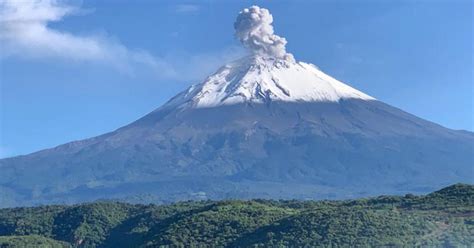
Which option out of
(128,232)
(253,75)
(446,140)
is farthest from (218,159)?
(128,232)

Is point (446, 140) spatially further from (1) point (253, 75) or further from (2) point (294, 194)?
Result: (2) point (294, 194)

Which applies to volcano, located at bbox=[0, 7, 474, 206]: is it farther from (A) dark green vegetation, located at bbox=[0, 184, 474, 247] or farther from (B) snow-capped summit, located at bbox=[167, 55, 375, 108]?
(A) dark green vegetation, located at bbox=[0, 184, 474, 247]

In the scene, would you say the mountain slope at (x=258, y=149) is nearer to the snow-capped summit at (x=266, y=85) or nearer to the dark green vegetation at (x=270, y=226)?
the snow-capped summit at (x=266, y=85)

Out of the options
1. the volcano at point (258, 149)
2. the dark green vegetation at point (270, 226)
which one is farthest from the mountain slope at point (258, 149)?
the dark green vegetation at point (270, 226)

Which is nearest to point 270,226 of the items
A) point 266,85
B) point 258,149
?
point 258,149

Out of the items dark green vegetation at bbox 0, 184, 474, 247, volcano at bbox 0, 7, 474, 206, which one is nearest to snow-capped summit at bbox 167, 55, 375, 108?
volcano at bbox 0, 7, 474, 206

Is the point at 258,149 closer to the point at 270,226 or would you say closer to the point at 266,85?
the point at 266,85
